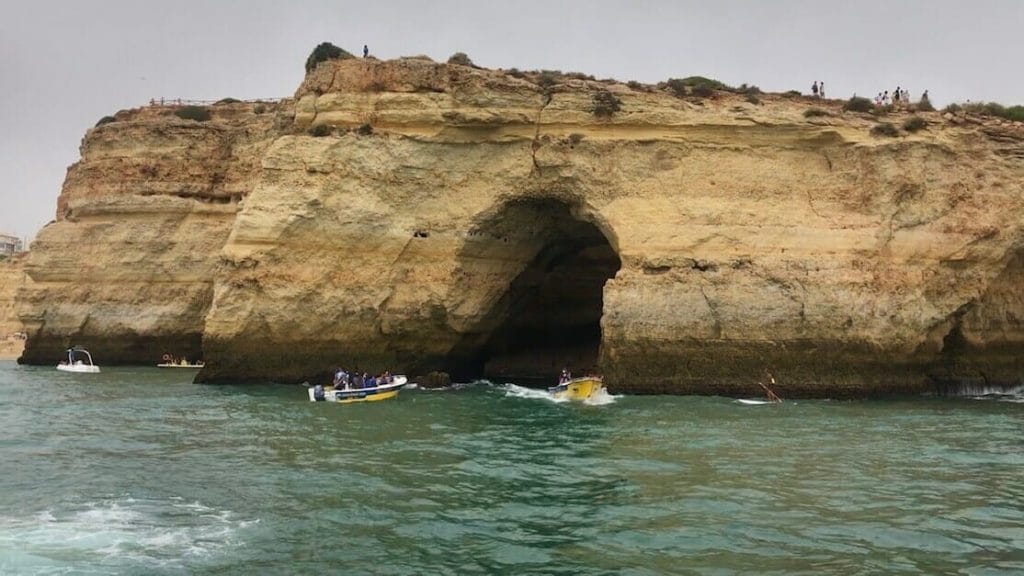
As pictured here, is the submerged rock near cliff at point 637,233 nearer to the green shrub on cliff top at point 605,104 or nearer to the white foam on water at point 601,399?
the green shrub on cliff top at point 605,104

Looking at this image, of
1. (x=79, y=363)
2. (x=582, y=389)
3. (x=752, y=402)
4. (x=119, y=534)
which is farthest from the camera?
(x=79, y=363)

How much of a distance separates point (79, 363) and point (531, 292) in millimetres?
19017

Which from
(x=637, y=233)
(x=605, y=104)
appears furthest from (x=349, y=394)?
(x=605, y=104)

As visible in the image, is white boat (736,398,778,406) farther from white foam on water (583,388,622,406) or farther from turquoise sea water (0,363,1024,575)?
white foam on water (583,388,622,406)

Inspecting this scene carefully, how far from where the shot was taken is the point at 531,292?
32.2 meters

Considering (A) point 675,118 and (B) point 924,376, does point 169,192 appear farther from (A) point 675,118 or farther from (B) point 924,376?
(B) point 924,376

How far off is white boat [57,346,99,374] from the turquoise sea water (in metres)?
13.7

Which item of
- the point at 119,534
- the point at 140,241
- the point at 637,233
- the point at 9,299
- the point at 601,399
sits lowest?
the point at 119,534

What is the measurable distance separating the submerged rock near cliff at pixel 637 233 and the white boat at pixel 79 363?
925 cm

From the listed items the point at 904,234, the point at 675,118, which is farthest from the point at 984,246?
the point at 675,118

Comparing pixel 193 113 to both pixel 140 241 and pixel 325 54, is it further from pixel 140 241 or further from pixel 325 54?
pixel 325 54

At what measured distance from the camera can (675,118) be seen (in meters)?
25.3

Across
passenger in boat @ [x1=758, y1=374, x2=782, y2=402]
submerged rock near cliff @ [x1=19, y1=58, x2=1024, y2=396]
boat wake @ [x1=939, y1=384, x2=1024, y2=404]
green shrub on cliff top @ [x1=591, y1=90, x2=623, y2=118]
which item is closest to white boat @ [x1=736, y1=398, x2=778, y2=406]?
passenger in boat @ [x1=758, y1=374, x2=782, y2=402]

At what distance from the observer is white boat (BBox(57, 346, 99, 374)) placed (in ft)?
105
